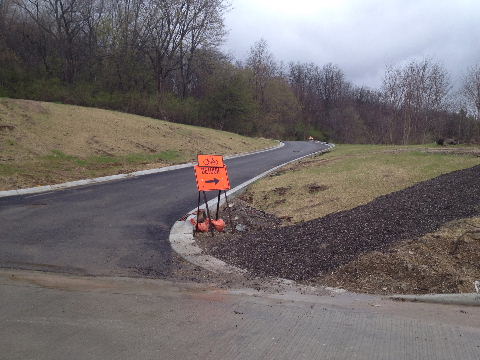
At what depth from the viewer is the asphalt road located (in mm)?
6703

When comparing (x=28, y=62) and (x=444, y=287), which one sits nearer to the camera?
(x=444, y=287)

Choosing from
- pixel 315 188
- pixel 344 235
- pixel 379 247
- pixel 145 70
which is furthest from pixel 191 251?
pixel 145 70

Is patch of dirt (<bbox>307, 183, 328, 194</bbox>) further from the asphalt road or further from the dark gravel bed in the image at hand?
the asphalt road

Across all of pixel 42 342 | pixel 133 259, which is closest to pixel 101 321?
pixel 42 342

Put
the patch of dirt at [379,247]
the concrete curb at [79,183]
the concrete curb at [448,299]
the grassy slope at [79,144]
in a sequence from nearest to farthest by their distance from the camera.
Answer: the concrete curb at [448,299] → the patch of dirt at [379,247] → the concrete curb at [79,183] → the grassy slope at [79,144]

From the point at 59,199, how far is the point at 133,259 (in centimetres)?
574

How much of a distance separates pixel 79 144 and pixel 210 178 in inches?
559

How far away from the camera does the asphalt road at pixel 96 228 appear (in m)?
6.70

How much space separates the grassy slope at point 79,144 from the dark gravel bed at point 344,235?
8891mm

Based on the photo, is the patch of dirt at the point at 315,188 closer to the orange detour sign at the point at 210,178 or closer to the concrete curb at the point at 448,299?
the orange detour sign at the point at 210,178

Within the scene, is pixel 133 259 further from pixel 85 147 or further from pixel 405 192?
pixel 85 147

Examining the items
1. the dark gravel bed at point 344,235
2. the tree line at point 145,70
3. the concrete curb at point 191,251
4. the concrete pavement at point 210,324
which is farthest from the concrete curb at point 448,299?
the tree line at point 145,70

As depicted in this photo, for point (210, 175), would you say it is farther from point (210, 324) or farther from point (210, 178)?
point (210, 324)

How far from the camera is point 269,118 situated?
2842 inches
